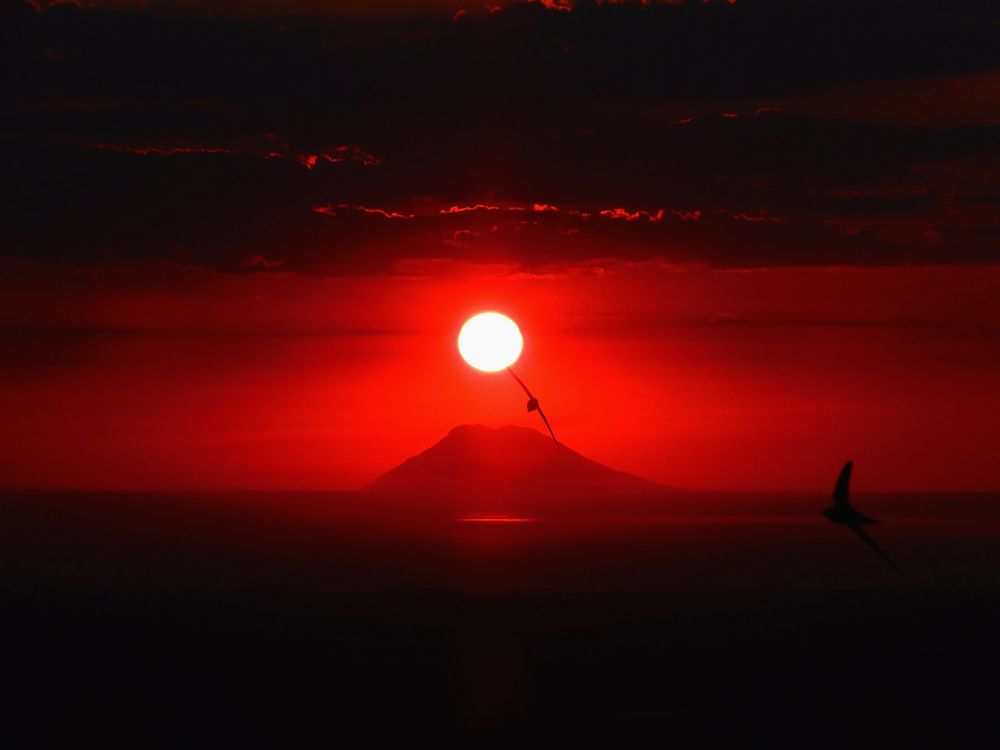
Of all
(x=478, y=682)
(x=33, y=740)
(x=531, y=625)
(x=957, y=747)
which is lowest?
(x=957, y=747)

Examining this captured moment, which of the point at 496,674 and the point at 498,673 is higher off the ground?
the point at 498,673

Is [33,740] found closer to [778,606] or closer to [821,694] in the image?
[821,694]

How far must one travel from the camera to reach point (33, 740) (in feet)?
217

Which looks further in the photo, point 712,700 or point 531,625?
point 531,625

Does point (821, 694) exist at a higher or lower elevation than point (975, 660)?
lower

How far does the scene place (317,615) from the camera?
137 m

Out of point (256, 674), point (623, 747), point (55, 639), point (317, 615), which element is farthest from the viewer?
point (317, 615)

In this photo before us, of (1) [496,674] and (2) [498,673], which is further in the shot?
(2) [498,673]

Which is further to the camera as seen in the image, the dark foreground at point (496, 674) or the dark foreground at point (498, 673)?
the dark foreground at point (498, 673)

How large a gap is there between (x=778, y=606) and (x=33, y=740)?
105120 mm

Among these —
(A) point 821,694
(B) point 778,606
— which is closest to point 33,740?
(A) point 821,694

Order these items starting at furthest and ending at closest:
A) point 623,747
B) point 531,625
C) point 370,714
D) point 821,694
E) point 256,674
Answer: point 531,625, point 256,674, point 821,694, point 370,714, point 623,747

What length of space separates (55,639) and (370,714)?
164ft

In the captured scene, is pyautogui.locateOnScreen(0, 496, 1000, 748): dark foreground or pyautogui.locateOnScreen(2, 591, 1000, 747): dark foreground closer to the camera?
pyautogui.locateOnScreen(0, 496, 1000, 748): dark foreground
